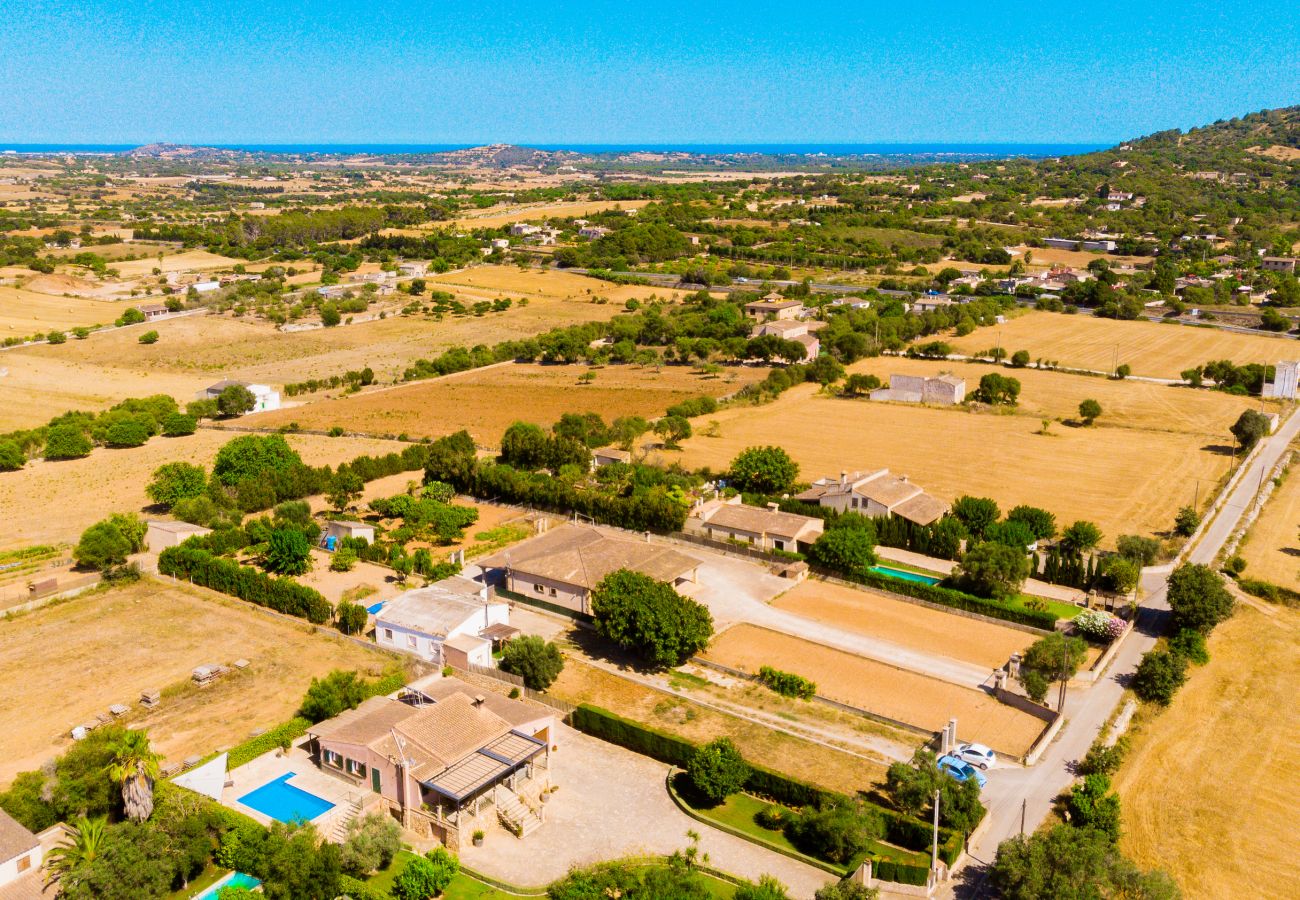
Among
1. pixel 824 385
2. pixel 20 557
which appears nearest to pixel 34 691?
pixel 20 557

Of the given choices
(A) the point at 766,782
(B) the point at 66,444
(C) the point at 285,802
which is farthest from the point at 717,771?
(B) the point at 66,444

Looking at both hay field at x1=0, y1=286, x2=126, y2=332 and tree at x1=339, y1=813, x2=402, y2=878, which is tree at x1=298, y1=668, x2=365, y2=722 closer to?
tree at x1=339, y1=813, x2=402, y2=878

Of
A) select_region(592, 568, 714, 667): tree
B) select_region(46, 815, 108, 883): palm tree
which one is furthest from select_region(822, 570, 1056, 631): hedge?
select_region(46, 815, 108, 883): palm tree

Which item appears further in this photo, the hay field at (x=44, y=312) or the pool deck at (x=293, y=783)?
the hay field at (x=44, y=312)

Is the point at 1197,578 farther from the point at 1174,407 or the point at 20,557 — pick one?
the point at 20,557

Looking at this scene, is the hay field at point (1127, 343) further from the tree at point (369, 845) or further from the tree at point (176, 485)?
the tree at point (369, 845)

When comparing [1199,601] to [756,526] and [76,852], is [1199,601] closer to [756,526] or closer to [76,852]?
[756,526]

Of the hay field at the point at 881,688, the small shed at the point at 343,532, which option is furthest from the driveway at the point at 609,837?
the small shed at the point at 343,532
